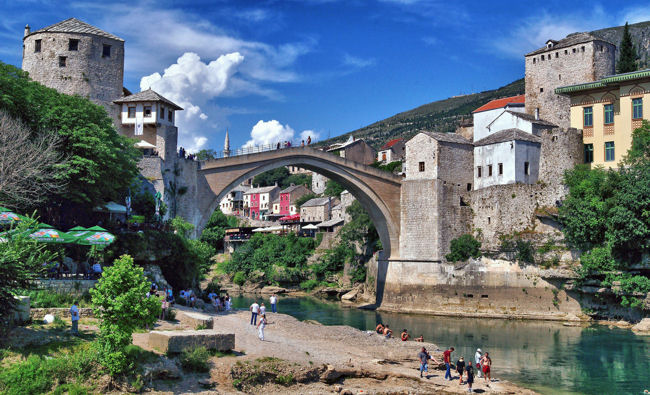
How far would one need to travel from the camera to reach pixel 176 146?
43.1 m

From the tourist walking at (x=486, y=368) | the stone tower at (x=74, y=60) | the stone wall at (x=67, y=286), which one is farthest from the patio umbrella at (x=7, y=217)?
the stone tower at (x=74, y=60)

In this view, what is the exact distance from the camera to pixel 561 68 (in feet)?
178

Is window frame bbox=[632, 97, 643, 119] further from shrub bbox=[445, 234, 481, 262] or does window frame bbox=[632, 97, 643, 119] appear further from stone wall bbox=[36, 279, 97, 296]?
stone wall bbox=[36, 279, 97, 296]

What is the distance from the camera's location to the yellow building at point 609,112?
44.8 m

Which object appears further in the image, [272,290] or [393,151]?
[393,151]

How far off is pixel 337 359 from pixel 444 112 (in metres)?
138

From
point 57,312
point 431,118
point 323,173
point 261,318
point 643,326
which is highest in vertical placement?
point 431,118

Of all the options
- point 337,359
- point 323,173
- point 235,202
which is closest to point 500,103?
point 323,173

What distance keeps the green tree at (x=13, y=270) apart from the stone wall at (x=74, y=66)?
2370 cm

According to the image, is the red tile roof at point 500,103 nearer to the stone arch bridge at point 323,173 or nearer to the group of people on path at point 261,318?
the stone arch bridge at point 323,173

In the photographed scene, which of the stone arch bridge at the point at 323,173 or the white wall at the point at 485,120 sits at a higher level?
the white wall at the point at 485,120

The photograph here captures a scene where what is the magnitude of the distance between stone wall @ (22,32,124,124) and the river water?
2029 centimetres

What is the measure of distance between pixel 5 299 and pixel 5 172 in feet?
30.1

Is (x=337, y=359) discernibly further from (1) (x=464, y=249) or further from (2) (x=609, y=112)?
(2) (x=609, y=112)
